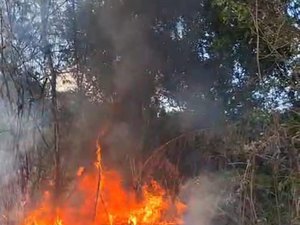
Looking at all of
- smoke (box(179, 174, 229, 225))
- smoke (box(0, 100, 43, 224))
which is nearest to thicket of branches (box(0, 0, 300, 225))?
smoke (box(0, 100, 43, 224))

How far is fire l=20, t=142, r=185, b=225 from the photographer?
25.0ft

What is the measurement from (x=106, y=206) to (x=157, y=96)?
73.0 inches

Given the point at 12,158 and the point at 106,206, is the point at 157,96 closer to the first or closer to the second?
the point at 106,206

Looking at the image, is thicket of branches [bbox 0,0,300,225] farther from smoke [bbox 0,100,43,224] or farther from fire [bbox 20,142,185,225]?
fire [bbox 20,142,185,225]

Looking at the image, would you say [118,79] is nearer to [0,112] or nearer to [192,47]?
[192,47]

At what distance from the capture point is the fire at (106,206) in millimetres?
7609

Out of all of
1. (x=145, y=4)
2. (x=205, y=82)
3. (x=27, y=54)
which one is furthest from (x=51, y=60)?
(x=205, y=82)

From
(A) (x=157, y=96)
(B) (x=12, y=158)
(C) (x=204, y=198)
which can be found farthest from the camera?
(A) (x=157, y=96)

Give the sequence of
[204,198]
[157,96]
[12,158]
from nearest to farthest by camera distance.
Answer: [12,158] < [204,198] < [157,96]

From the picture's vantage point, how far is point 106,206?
314 inches

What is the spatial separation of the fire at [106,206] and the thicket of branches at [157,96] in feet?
0.65

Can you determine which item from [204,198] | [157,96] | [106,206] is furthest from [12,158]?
[204,198]

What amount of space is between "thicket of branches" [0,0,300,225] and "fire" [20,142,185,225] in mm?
198

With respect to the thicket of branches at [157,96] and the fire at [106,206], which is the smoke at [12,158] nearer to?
the thicket of branches at [157,96]
